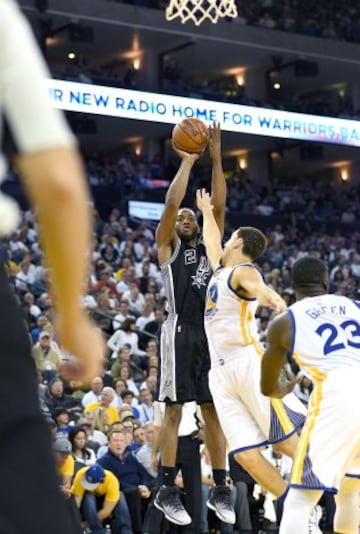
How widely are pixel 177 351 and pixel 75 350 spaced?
6.01m

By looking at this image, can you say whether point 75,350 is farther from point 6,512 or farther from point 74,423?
point 74,423

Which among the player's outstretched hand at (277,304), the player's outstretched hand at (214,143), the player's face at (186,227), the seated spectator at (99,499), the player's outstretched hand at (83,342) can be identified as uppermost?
the player's outstretched hand at (214,143)

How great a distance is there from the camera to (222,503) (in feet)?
28.2

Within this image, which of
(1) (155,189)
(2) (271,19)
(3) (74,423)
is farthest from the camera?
(2) (271,19)

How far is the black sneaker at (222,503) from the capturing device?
852cm

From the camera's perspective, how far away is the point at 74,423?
1309cm

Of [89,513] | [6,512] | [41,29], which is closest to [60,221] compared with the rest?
[6,512]

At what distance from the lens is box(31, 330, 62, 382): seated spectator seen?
14.8m

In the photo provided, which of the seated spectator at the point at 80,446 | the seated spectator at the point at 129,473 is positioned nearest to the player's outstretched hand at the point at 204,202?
the seated spectator at the point at 80,446

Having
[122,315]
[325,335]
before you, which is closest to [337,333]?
[325,335]

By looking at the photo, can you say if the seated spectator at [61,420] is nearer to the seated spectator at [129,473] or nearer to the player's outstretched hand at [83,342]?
the seated spectator at [129,473]

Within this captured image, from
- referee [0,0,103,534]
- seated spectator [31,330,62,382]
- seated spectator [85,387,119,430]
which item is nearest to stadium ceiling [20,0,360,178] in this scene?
seated spectator [31,330,62,382]

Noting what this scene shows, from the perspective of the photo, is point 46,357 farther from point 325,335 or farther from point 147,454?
point 325,335

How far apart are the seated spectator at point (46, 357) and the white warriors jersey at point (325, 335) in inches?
345
